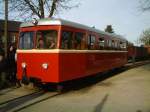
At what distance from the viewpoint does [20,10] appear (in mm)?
23625

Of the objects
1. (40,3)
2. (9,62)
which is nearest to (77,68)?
(9,62)

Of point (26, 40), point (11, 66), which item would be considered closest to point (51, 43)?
point (26, 40)

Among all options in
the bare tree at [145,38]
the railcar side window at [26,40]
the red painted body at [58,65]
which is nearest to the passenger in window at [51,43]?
the red painted body at [58,65]

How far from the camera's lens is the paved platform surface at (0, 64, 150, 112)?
31.8ft

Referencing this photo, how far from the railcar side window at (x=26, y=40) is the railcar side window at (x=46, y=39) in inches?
13.9

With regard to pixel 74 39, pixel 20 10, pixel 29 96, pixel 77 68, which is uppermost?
pixel 20 10

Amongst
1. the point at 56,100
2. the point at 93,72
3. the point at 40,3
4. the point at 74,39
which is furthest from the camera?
the point at 40,3

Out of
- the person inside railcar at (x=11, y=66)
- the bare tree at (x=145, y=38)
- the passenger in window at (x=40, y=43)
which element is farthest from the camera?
the bare tree at (x=145, y=38)

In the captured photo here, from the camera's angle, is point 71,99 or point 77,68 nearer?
point 71,99

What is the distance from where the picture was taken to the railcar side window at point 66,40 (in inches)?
496

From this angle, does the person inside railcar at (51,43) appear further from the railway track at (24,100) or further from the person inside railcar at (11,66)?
the person inside railcar at (11,66)

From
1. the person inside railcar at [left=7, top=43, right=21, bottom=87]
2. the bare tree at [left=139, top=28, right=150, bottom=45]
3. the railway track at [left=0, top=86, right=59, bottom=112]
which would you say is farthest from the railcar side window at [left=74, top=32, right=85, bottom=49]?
the bare tree at [left=139, top=28, right=150, bottom=45]

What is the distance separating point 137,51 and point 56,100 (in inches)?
1261

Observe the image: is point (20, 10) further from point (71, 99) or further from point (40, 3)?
point (71, 99)
